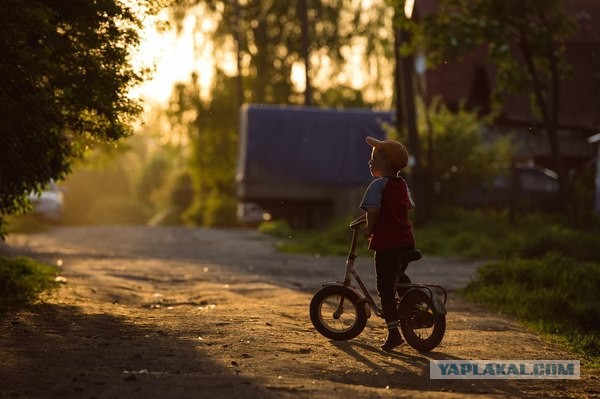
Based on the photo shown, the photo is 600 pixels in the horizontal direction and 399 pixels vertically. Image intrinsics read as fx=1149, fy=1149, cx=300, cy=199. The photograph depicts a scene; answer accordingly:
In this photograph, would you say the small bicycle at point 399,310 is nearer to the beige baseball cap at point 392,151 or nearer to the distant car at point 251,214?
the beige baseball cap at point 392,151

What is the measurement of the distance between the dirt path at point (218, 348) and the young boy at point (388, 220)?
46 centimetres

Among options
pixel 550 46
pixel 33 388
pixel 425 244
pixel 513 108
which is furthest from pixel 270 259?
pixel 513 108

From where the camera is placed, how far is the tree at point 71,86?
34.8ft

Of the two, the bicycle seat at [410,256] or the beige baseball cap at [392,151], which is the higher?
the beige baseball cap at [392,151]

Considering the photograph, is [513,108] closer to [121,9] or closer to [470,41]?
[470,41]

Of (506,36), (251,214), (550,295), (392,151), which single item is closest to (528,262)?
(550,295)

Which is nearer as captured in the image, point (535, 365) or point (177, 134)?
point (535, 365)

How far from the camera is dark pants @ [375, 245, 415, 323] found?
8.77 m

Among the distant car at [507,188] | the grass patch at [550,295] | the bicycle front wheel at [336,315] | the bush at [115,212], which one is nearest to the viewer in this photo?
the bicycle front wheel at [336,315]

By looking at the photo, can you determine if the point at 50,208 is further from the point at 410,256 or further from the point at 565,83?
the point at 410,256

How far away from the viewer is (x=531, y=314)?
1202 centimetres

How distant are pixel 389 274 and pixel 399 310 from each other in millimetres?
296

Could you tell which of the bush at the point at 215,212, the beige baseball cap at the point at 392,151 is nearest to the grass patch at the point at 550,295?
the beige baseball cap at the point at 392,151

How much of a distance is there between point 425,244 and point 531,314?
10.8 metres
